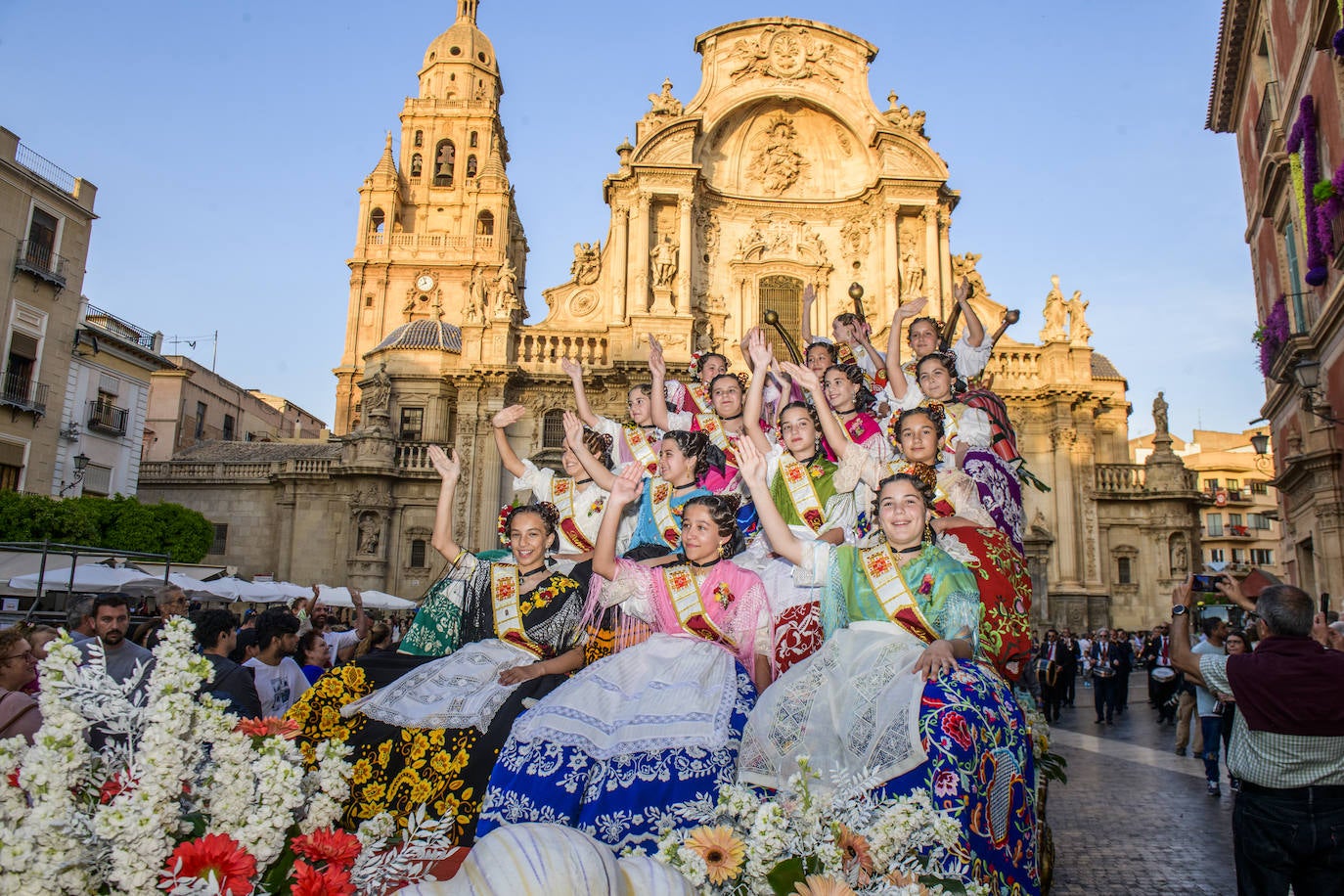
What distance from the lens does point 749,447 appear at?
5.20 meters

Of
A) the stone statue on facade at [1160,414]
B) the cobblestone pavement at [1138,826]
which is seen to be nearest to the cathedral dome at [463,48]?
the stone statue on facade at [1160,414]

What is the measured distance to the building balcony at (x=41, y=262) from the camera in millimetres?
25531

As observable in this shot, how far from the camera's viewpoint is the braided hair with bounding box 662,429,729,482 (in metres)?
6.07

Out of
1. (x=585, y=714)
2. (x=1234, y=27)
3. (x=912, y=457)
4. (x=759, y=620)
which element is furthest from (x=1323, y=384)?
(x=585, y=714)

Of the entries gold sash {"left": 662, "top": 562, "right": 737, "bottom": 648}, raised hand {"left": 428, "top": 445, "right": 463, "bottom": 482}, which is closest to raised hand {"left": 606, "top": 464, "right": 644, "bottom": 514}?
gold sash {"left": 662, "top": 562, "right": 737, "bottom": 648}

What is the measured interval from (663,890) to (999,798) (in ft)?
7.61

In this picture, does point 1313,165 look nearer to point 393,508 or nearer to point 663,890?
point 663,890

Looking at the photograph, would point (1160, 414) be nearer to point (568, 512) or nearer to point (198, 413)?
point (568, 512)

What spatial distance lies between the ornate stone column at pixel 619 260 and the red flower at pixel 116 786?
26.8 meters

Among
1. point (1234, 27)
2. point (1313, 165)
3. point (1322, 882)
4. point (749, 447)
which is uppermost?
point (1234, 27)

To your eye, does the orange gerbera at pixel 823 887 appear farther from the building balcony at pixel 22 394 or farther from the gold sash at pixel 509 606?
the building balcony at pixel 22 394

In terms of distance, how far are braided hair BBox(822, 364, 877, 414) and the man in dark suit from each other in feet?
42.5

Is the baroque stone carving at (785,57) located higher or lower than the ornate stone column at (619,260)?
higher

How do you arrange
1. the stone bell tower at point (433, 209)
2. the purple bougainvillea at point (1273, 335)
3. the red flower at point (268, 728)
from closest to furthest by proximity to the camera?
the red flower at point (268, 728) < the purple bougainvillea at point (1273, 335) < the stone bell tower at point (433, 209)
